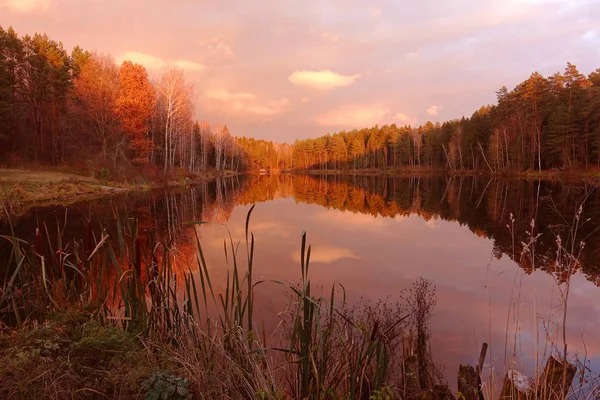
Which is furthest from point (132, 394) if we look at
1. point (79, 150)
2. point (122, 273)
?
point (79, 150)

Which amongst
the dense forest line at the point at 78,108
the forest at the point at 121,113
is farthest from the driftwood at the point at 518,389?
the dense forest line at the point at 78,108

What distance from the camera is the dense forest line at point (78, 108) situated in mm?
30812

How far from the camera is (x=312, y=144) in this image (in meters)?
128

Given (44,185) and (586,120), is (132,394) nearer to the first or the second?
(44,185)

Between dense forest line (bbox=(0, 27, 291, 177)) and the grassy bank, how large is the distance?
6.43 ft

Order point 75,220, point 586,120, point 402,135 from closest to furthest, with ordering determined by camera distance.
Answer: point 75,220, point 586,120, point 402,135

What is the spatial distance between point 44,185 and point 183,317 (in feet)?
79.5

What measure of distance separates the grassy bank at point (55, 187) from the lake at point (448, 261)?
2998mm

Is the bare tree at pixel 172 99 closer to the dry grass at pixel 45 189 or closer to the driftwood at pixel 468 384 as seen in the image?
the dry grass at pixel 45 189

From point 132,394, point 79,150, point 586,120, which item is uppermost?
point 586,120

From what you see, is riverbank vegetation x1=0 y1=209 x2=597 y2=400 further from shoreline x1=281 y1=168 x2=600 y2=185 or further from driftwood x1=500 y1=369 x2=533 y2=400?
shoreline x1=281 y1=168 x2=600 y2=185

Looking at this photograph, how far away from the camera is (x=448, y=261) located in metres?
10.1

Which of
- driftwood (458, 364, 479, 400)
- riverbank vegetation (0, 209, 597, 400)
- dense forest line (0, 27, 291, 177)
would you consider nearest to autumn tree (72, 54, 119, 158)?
dense forest line (0, 27, 291, 177)

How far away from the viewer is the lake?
5152mm
